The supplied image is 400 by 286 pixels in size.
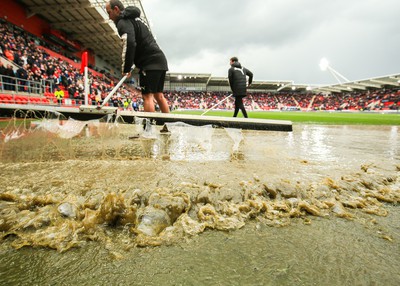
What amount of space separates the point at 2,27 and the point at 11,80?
7.42 meters

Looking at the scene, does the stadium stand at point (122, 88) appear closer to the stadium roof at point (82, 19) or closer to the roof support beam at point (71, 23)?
the stadium roof at point (82, 19)

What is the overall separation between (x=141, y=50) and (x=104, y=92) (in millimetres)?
20572

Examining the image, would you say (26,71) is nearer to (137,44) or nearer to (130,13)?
(137,44)

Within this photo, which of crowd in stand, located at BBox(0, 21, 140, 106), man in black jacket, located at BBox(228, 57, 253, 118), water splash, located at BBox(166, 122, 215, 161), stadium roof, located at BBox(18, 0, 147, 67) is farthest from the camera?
stadium roof, located at BBox(18, 0, 147, 67)

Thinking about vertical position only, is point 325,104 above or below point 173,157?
above

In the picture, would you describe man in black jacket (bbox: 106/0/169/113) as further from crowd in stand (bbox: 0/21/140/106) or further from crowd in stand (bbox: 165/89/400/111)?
crowd in stand (bbox: 165/89/400/111)

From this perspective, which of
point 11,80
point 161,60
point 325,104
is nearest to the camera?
point 161,60

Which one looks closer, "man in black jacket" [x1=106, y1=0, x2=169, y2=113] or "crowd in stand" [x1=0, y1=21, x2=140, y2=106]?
"man in black jacket" [x1=106, y1=0, x2=169, y2=113]

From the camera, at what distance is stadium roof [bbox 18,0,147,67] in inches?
737

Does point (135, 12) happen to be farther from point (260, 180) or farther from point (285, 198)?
point (285, 198)

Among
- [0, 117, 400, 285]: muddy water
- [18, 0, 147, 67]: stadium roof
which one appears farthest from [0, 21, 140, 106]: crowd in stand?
[0, 117, 400, 285]: muddy water

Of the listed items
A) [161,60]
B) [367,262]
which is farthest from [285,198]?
[161,60]

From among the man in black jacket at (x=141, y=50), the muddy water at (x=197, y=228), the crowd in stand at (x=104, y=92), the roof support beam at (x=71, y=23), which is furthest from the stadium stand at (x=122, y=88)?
the muddy water at (x=197, y=228)

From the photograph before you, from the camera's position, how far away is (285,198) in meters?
1.20
